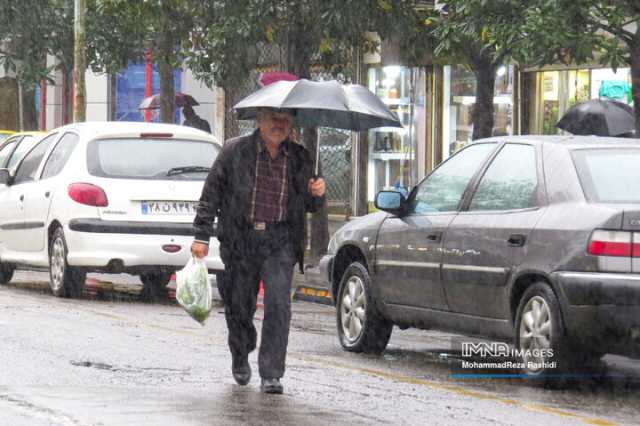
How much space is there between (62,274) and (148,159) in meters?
1.36

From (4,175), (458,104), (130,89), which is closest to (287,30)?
(4,175)

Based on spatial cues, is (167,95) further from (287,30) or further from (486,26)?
(486,26)

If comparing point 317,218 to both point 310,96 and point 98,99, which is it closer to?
point 310,96

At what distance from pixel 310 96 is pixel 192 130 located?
20.6 feet

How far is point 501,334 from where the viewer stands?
10.1m

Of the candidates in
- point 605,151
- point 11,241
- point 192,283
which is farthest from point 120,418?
point 11,241

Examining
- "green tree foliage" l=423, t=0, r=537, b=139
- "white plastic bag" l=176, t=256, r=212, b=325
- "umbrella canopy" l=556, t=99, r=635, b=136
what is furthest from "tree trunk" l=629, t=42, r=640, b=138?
"white plastic bag" l=176, t=256, r=212, b=325

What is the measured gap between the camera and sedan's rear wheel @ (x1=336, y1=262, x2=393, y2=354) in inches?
458

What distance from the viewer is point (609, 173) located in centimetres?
988

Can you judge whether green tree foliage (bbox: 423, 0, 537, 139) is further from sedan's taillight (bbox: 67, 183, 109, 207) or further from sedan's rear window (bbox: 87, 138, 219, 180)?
sedan's taillight (bbox: 67, 183, 109, 207)

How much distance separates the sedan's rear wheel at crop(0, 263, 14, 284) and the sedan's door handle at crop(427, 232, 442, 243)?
779 centimetres

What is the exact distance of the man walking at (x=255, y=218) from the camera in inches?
369

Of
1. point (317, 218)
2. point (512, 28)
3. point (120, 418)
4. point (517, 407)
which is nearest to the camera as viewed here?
point (120, 418)

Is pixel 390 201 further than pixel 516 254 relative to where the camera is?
Yes
